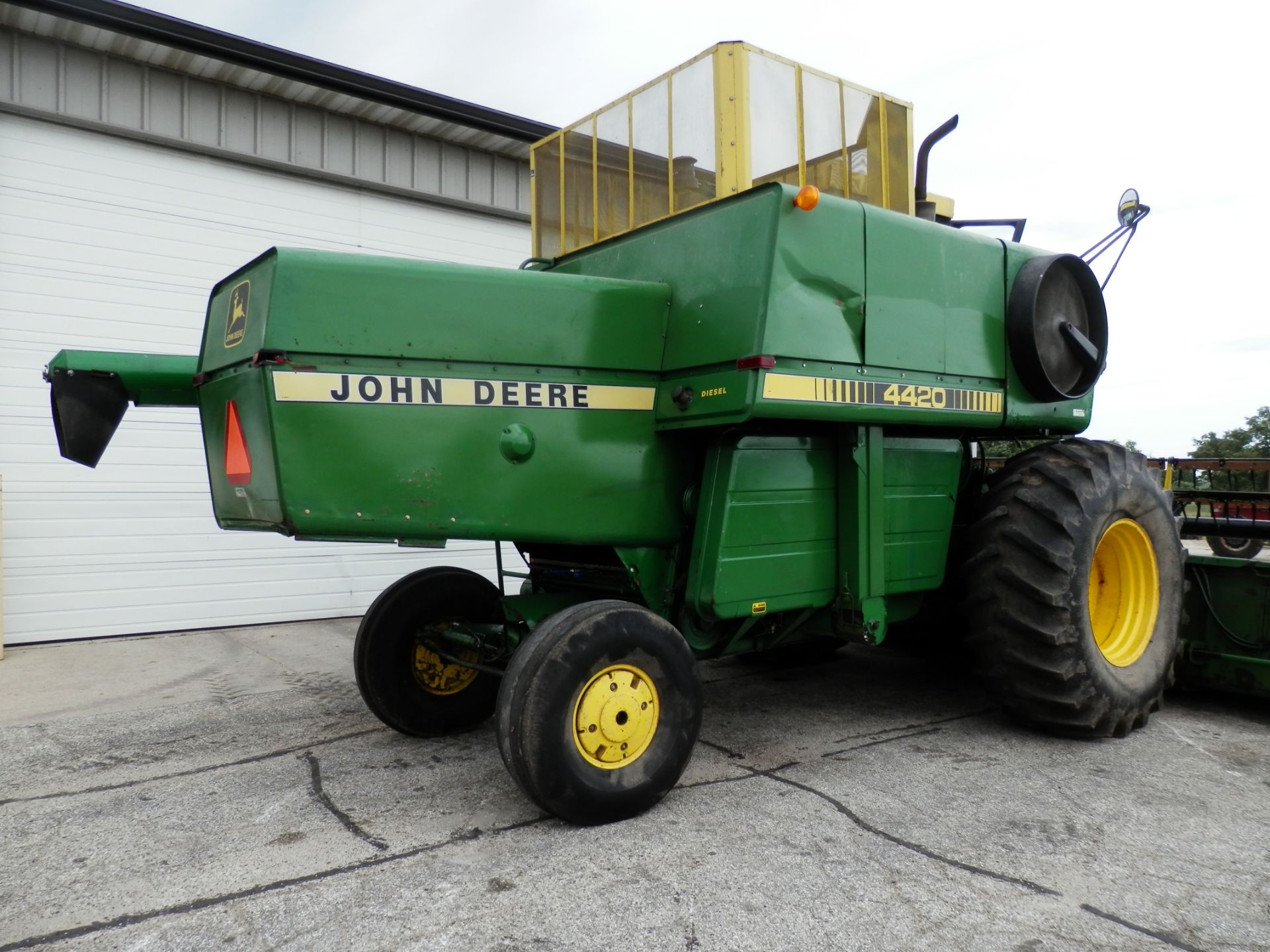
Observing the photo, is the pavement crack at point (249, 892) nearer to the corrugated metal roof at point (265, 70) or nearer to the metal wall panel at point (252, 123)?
the metal wall panel at point (252, 123)

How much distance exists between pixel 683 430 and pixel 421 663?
1764 millimetres

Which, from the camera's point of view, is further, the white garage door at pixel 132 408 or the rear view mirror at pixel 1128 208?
the white garage door at pixel 132 408

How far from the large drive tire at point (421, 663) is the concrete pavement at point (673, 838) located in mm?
167

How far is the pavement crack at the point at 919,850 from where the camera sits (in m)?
3.03

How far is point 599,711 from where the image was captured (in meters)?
3.52

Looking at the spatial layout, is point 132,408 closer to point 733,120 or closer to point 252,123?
point 252,123

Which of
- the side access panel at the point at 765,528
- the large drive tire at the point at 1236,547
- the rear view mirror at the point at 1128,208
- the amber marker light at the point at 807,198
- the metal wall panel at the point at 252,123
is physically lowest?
the large drive tire at the point at 1236,547

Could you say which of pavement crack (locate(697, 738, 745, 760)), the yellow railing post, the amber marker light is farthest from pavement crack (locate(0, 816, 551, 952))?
the yellow railing post

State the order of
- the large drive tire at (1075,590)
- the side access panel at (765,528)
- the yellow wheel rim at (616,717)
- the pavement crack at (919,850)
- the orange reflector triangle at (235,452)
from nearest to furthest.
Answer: the pavement crack at (919,850) → the yellow wheel rim at (616,717) → the orange reflector triangle at (235,452) → the side access panel at (765,528) → the large drive tire at (1075,590)

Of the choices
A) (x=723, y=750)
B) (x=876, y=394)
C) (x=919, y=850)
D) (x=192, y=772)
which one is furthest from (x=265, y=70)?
(x=919, y=850)

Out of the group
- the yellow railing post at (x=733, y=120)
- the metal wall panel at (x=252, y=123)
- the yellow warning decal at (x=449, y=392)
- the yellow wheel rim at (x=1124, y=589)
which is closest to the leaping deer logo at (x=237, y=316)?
the yellow warning decal at (x=449, y=392)

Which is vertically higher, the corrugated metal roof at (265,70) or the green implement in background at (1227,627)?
the corrugated metal roof at (265,70)

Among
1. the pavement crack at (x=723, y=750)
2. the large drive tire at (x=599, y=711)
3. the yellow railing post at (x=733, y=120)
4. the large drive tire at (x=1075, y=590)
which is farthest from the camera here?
the large drive tire at (x=1075, y=590)

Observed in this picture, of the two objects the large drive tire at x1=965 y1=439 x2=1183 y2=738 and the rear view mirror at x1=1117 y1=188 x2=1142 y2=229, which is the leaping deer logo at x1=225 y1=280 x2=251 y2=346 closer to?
the large drive tire at x1=965 y1=439 x2=1183 y2=738
